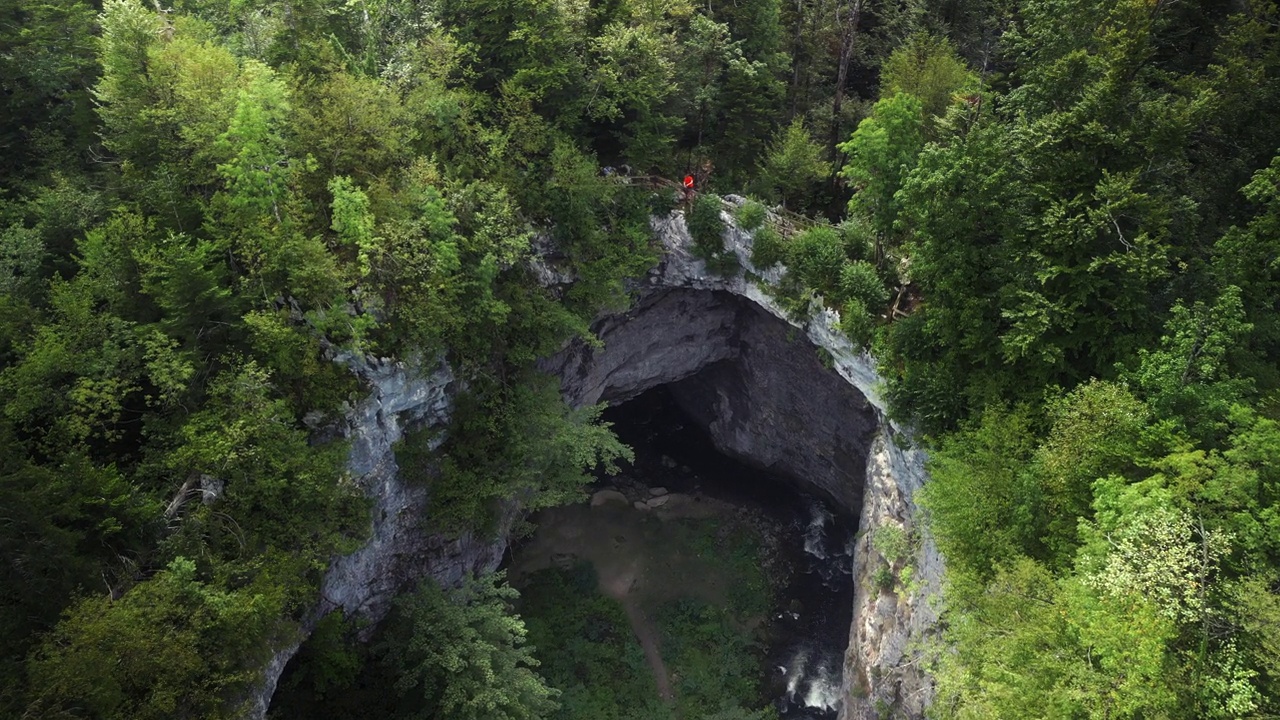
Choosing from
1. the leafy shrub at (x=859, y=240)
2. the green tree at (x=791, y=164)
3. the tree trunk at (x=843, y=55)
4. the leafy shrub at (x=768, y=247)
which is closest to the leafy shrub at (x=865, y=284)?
the leafy shrub at (x=859, y=240)

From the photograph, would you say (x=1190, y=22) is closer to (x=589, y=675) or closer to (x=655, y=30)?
(x=655, y=30)

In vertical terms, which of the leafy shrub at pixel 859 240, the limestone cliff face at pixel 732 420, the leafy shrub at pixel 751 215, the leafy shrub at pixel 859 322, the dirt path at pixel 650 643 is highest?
the leafy shrub at pixel 859 240

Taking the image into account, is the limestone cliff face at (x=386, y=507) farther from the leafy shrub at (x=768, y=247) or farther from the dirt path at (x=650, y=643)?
the leafy shrub at (x=768, y=247)

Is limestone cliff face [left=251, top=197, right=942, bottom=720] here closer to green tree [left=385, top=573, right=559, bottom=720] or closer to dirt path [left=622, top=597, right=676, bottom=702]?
green tree [left=385, top=573, right=559, bottom=720]

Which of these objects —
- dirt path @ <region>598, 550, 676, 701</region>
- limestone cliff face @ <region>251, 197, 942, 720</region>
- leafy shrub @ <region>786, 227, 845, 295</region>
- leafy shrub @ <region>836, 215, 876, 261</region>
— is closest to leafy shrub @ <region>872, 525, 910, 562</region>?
limestone cliff face @ <region>251, 197, 942, 720</region>

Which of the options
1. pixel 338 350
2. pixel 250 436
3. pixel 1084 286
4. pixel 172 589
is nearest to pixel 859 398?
pixel 1084 286

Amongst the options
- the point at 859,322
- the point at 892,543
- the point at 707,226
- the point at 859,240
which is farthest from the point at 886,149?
the point at 892,543
